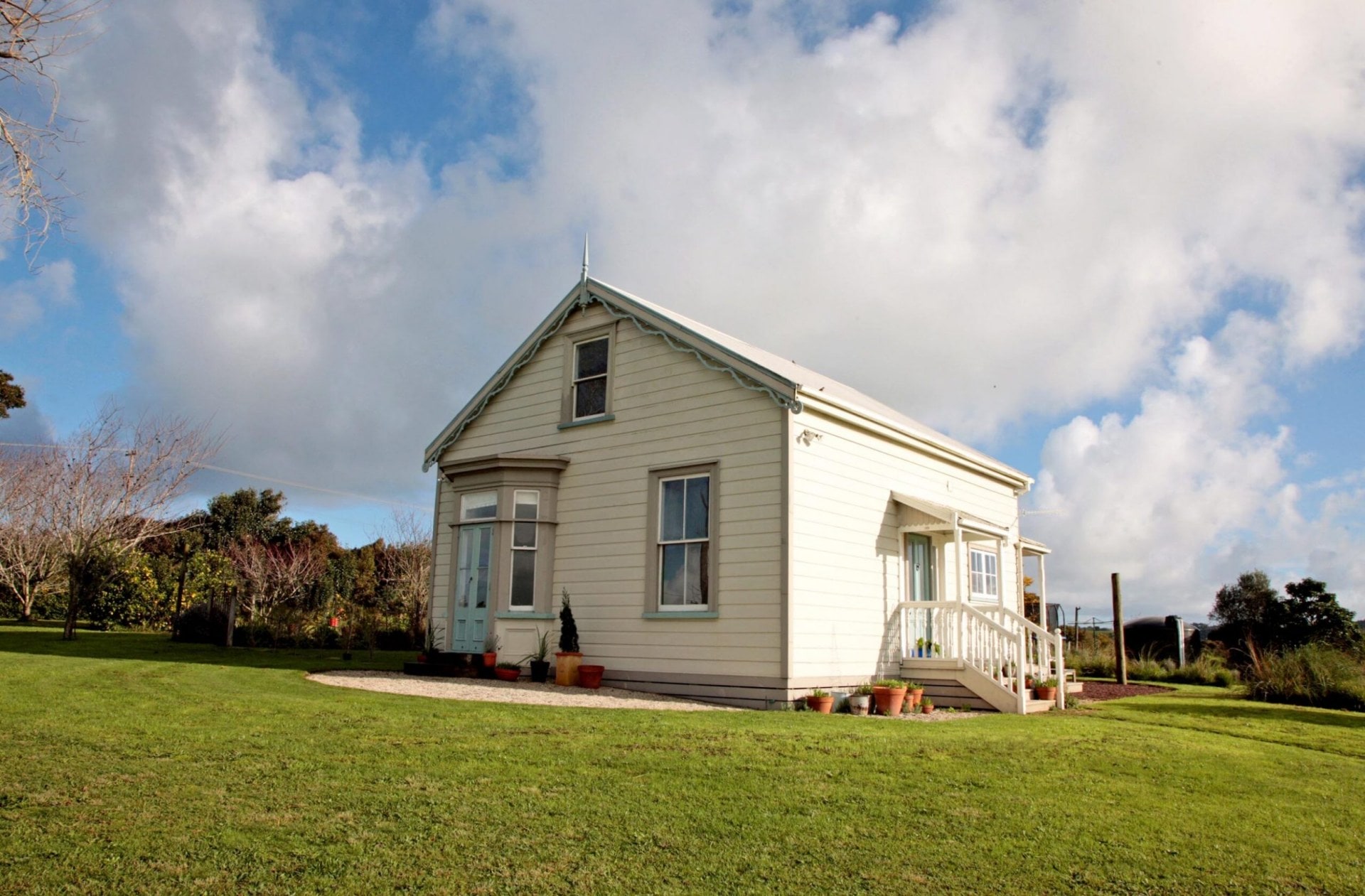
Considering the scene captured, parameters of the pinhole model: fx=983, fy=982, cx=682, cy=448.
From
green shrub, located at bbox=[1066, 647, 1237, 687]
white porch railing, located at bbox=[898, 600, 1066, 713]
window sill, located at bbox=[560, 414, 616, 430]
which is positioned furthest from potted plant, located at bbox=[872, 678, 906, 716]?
green shrub, located at bbox=[1066, 647, 1237, 687]

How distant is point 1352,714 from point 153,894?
14404 mm

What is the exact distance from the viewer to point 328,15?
38.9ft

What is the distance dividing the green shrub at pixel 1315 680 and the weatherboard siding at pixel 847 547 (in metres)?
4.38

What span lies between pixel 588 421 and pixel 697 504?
8.56 ft

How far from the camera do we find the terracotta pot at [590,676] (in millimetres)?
13570

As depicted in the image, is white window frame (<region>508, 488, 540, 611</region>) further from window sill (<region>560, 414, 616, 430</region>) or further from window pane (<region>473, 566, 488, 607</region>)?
window sill (<region>560, 414, 616, 430</region>)

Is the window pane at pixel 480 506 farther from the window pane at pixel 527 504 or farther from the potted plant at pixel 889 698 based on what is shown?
the potted plant at pixel 889 698

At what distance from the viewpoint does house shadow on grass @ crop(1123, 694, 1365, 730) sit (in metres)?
12.1

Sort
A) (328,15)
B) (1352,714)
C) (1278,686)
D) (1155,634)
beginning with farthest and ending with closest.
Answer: (1155,634) → (1278,686) → (1352,714) → (328,15)

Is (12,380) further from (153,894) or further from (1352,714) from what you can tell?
(1352,714)

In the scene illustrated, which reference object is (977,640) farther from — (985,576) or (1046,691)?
(985,576)

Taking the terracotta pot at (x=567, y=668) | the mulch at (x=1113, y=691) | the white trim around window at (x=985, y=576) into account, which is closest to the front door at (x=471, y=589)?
the terracotta pot at (x=567, y=668)

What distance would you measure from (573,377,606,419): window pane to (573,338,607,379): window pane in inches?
5.0

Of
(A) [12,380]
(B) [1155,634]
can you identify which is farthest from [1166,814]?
(A) [12,380]
